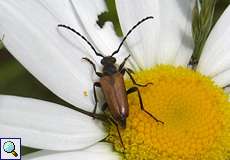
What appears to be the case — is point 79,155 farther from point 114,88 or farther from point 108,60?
point 108,60

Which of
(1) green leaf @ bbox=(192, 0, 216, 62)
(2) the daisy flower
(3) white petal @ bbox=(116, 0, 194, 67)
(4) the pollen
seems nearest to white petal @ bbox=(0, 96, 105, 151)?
(2) the daisy flower

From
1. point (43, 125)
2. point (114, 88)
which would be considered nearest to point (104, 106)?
point (114, 88)

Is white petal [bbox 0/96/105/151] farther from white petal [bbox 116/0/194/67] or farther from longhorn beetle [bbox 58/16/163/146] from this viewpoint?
white petal [bbox 116/0/194/67]

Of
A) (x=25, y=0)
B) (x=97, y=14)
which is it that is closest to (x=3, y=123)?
(x=25, y=0)

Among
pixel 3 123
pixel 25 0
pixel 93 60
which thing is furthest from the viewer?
pixel 93 60

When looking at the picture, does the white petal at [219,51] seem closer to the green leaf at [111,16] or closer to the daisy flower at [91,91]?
the daisy flower at [91,91]

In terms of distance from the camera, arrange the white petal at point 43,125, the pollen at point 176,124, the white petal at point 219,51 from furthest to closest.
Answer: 1. the white petal at point 219,51
2. the pollen at point 176,124
3. the white petal at point 43,125

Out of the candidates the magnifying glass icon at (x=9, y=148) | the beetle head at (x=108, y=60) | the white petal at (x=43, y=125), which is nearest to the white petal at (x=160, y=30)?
the beetle head at (x=108, y=60)

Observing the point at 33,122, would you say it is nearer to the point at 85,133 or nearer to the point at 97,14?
the point at 85,133
